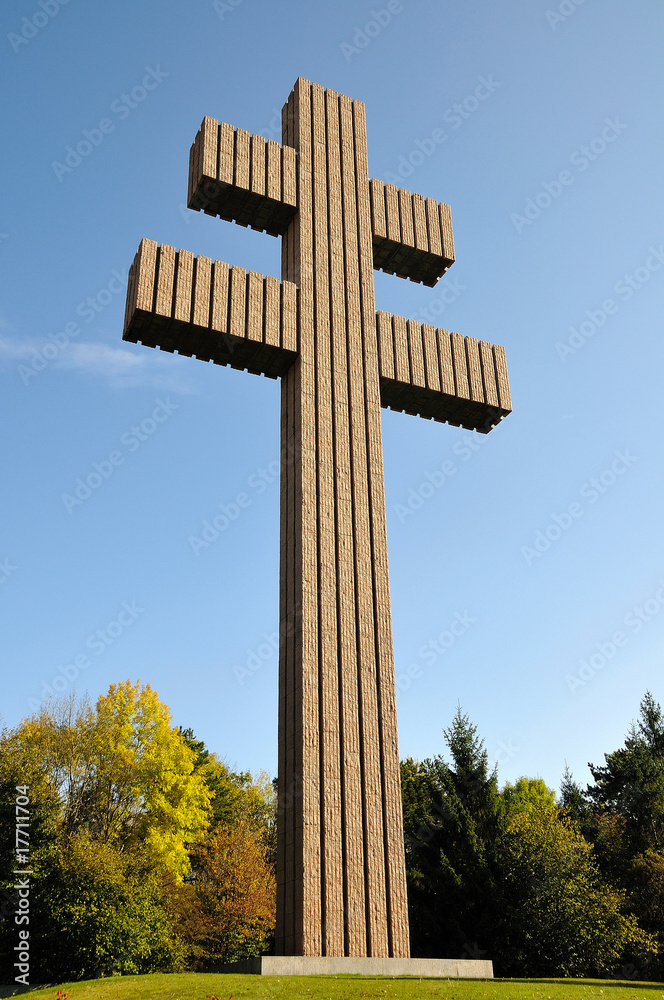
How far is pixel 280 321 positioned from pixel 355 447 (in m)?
2.41

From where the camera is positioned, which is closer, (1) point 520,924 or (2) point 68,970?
(2) point 68,970

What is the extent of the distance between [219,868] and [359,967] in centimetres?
1556

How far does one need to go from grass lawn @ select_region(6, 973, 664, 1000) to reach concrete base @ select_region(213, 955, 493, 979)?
318 mm

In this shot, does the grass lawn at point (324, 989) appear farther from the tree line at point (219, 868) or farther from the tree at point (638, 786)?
the tree at point (638, 786)

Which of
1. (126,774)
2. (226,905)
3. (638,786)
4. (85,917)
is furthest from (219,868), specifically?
(638,786)

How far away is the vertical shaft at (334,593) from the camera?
31.8 feet

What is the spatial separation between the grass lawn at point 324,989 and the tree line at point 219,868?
6.10 metres

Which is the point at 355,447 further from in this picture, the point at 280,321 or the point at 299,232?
the point at 299,232

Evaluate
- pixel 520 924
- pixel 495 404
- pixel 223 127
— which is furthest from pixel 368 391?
pixel 520 924

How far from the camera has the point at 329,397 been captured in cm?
1240

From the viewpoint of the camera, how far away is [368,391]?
42.0ft
